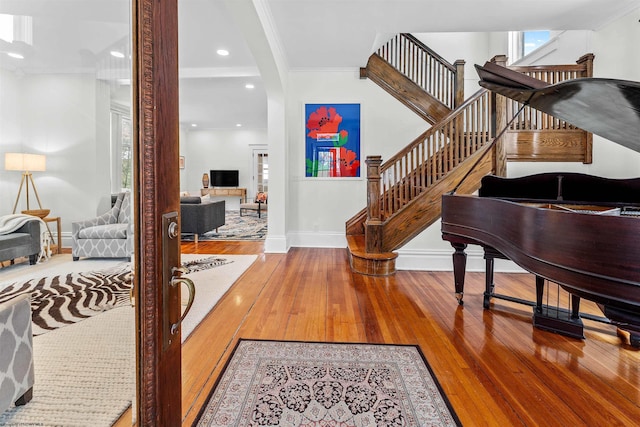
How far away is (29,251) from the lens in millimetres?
460

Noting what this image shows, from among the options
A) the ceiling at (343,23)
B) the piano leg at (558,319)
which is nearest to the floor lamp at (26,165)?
the piano leg at (558,319)

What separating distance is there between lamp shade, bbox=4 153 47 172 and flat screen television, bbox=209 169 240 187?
11707mm

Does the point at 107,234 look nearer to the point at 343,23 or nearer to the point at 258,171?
the point at 343,23

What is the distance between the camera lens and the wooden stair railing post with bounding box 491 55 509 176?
407 centimetres

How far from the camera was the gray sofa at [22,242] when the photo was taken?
42cm

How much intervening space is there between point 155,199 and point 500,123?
4.43 m

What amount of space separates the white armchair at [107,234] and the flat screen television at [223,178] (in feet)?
38.0

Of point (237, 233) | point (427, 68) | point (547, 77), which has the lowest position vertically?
point (237, 233)

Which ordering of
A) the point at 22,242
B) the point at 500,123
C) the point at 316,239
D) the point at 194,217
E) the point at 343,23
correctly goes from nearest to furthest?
the point at 22,242 → the point at 343,23 → the point at 500,123 → the point at 316,239 → the point at 194,217

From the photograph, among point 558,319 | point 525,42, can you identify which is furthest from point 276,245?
point 525,42

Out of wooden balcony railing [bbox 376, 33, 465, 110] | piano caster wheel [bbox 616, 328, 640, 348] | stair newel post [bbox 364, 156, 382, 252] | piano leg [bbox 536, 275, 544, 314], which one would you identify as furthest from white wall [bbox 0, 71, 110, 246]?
wooden balcony railing [bbox 376, 33, 465, 110]

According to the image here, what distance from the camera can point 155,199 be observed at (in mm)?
623

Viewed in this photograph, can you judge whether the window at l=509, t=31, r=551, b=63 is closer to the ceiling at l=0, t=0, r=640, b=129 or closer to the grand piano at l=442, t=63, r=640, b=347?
the ceiling at l=0, t=0, r=640, b=129

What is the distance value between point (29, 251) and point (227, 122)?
36.7ft
